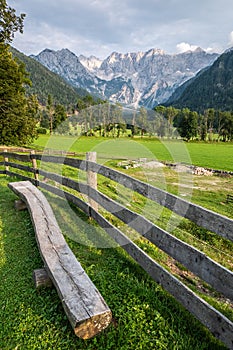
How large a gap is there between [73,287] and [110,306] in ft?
2.01

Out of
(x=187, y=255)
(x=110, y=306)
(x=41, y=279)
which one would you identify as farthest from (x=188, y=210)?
(x=41, y=279)

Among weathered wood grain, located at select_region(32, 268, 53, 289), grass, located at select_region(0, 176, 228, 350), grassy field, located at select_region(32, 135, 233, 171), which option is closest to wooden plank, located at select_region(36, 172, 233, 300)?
grass, located at select_region(0, 176, 228, 350)

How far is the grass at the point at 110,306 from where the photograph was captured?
246 centimetres

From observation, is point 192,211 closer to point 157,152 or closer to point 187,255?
point 187,255

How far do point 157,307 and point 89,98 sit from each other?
312 ft

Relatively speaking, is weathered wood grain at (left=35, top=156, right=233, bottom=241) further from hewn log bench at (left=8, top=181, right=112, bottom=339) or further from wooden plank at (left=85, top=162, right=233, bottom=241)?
hewn log bench at (left=8, top=181, right=112, bottom=339)

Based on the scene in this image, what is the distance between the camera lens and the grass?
2.46m

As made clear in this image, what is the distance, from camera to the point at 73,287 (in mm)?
2676

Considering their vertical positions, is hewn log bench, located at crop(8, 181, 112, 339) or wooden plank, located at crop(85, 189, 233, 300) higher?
wooden plank, located at crop(85, 189, 233, 300)

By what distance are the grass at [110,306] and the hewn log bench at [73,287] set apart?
10.9 inches

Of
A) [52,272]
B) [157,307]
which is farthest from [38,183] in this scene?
[157,307]

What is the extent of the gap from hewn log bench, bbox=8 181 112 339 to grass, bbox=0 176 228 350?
278 mm

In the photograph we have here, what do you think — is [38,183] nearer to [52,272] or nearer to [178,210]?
[52,272]

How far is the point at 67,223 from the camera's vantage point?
215 inches
